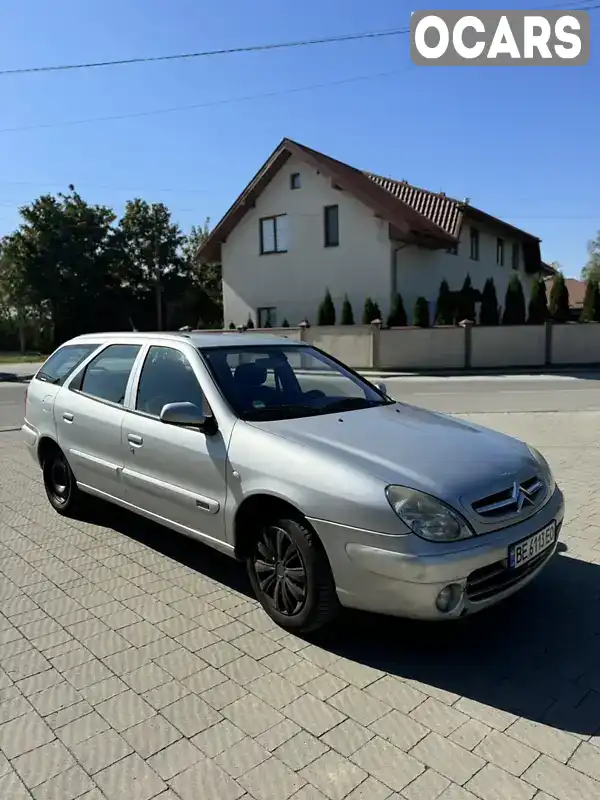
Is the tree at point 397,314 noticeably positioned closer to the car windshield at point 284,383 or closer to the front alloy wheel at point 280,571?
the car windshield at point 284,383

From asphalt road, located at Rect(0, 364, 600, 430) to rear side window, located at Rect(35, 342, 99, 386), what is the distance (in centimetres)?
613

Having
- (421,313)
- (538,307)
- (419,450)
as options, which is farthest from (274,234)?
(419,450)

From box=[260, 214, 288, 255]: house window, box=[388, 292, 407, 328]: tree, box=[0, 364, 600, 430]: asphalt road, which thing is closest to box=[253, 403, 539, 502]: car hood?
box=[0, 364, 600, 430]: asphalt road

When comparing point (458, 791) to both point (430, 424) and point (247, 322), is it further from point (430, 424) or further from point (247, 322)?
point (247, 322)

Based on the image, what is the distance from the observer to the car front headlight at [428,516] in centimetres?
289

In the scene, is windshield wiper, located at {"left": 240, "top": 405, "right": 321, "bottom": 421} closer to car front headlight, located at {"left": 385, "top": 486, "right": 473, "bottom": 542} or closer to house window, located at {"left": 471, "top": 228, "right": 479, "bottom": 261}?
car front headlight, located at {"left": 385, "top": 486, "right": 473, "bottom": 542}

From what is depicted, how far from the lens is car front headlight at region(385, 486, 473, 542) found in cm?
289

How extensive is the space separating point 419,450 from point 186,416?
1363mm

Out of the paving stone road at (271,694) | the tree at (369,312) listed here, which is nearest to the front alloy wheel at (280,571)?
the paving stone road at (271,694)

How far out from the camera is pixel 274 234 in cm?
2909

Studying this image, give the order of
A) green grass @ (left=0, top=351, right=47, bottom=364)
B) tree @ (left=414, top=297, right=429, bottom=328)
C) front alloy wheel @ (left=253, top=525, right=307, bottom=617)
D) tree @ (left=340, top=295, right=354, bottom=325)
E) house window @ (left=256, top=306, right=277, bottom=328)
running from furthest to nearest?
green grass @ (left=0, top=351, right=47, bottom=364)
house window @ (left=256, top=306, right=277, bottom=328)
tree @ (left=340, top=295, right=354, bottom=325)
tree @ (left=414, top=297, right=429, bottom=328)
front alloy wheel @ (left=253, top=525, right=307, bottom=617)

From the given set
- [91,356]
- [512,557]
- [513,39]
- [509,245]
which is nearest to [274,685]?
[512,557]

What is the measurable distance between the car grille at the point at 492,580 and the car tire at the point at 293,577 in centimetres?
67

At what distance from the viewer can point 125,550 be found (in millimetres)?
4773
